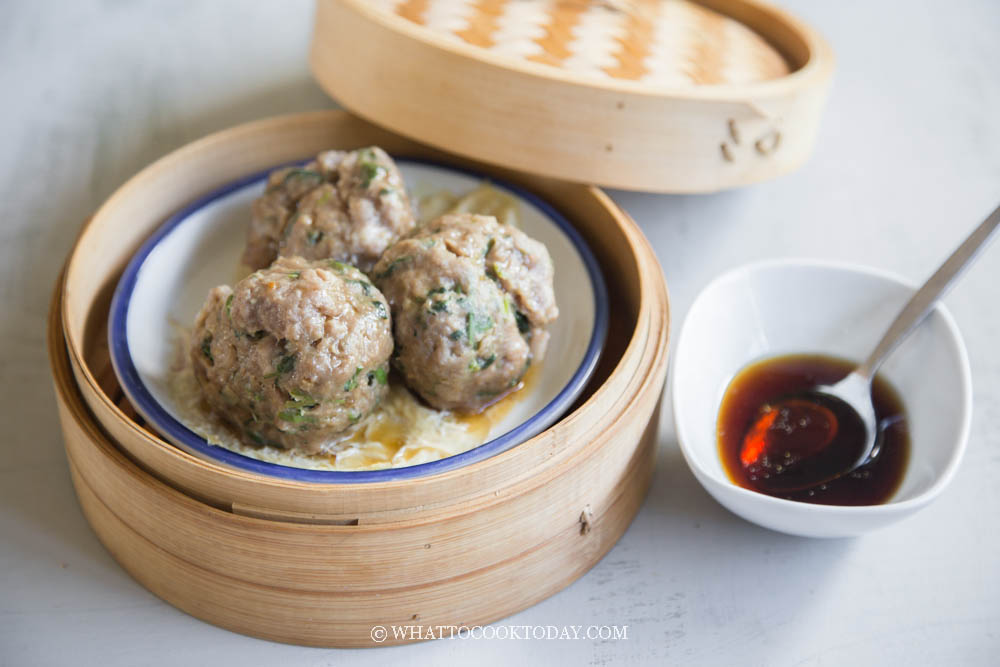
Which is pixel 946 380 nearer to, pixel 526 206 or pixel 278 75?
pixel 526 206

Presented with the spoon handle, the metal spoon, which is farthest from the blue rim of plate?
the spoon handle

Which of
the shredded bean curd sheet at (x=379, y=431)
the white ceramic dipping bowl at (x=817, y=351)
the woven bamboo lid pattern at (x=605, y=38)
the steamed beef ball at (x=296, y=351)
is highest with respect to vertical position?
the woven bamboo lid pattern at (x=605, y=38)

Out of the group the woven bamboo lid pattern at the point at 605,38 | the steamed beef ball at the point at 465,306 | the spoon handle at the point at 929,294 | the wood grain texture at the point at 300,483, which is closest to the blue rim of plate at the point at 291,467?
the wood grain texture at the point at 300,483

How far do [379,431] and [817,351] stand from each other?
4.01 feet

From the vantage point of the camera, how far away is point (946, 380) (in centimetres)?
233

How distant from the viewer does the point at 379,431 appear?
217 cm

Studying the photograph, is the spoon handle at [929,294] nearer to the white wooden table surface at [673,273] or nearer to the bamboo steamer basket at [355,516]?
the white wooden table surface at [673,273]

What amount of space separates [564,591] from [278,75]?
2.37 m

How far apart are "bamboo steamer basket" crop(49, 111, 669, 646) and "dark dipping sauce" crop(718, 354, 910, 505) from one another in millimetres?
230

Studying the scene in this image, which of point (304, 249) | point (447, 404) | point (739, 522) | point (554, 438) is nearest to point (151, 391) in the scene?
point (304, 249)

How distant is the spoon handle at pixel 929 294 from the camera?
2258mm

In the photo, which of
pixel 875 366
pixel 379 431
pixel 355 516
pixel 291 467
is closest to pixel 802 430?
pixel 875 366

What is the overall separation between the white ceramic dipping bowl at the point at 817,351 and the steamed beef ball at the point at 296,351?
0.74 m

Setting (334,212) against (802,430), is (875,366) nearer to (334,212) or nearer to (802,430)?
(802,430)
